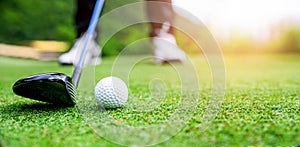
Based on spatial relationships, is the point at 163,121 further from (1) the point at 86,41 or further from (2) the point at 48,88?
(1) the point at 86,41

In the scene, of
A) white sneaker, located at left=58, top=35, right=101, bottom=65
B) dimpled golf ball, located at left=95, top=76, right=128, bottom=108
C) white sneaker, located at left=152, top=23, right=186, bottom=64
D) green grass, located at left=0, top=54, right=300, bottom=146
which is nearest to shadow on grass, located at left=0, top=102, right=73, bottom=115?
green grass, located at left=0, top=54, right=300, bottom=146

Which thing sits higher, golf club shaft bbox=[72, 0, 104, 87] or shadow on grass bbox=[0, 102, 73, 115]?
golf club shaft bbox=[72, 0, 104, 87]

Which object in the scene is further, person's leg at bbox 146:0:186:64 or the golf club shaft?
person's leg at bbox 146:0:186:64

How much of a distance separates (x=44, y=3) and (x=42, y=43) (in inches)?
53.2

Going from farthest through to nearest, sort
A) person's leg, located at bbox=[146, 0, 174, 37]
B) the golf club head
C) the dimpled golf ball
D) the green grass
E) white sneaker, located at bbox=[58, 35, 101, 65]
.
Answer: person's leg, located at bbox=[146, 0, 174, 37] → white sneaker, located at bbox=[58, 35, 101, 65] → the dimpled golf ball → the golf club head → the green grass

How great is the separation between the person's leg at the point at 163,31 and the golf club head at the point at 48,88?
2.06 metres

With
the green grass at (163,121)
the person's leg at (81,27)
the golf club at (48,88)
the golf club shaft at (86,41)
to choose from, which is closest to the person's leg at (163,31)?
the person's leg at (81,27)

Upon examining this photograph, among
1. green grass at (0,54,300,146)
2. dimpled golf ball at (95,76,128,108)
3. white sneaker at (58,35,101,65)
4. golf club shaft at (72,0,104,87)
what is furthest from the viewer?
white sneaker at (58,35,101,65)

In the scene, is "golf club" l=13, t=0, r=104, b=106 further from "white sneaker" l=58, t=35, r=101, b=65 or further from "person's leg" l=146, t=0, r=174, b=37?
"person's leg" l=146, t=0, r=174, b=37

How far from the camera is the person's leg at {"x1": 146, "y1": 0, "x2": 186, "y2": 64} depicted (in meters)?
3.43

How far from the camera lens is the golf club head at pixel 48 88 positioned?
136 centimetres

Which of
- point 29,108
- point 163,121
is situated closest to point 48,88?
point 29,108

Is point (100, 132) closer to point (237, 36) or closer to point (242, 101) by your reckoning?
point (242, 101)

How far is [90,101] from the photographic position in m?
1.69
